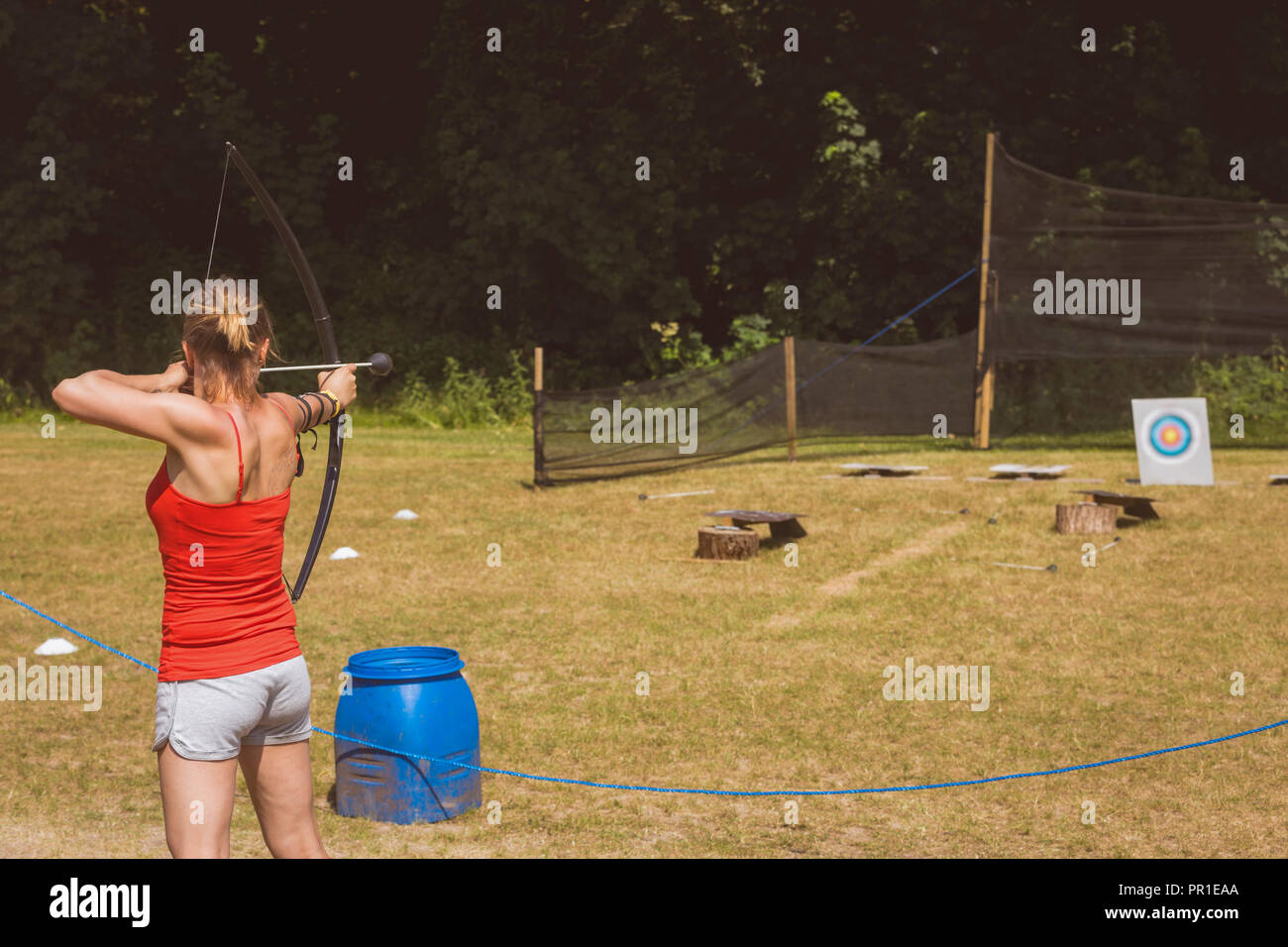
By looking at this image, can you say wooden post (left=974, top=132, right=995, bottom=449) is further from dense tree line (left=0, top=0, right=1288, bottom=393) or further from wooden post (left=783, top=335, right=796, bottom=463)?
dense tree line (left=0, top=0, right=1288, bottom=393)

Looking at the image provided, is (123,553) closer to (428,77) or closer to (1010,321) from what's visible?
(1010,321)

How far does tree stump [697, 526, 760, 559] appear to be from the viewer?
44.1 ft

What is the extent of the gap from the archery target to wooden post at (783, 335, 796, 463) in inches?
204

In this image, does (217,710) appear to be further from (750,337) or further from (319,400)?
(750,337)

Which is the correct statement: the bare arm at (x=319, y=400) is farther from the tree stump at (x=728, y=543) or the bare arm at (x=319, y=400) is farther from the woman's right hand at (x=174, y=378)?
the tree stump at (x=728, y=543)

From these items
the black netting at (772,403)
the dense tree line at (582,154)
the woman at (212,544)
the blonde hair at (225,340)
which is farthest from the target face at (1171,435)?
the blonde hair at (225,340)

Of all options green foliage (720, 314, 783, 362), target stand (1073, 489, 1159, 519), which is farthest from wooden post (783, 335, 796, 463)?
green foliage (720, 314, 783, 362)

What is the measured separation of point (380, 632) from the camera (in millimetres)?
10539

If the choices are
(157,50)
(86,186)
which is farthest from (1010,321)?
(157,50)

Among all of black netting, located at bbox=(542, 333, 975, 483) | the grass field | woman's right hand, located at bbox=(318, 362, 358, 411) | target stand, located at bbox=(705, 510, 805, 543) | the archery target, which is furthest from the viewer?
black netting, located at bbox=(542, 333, 975, 483)

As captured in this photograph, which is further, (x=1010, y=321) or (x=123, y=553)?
(x=1010, y=321)

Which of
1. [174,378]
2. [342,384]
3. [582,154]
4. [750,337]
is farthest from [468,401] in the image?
[174,378]

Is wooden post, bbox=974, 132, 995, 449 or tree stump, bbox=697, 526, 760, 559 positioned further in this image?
wooden post, bbox=974, 132, 995, 449

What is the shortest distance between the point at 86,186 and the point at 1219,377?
82.4ft
